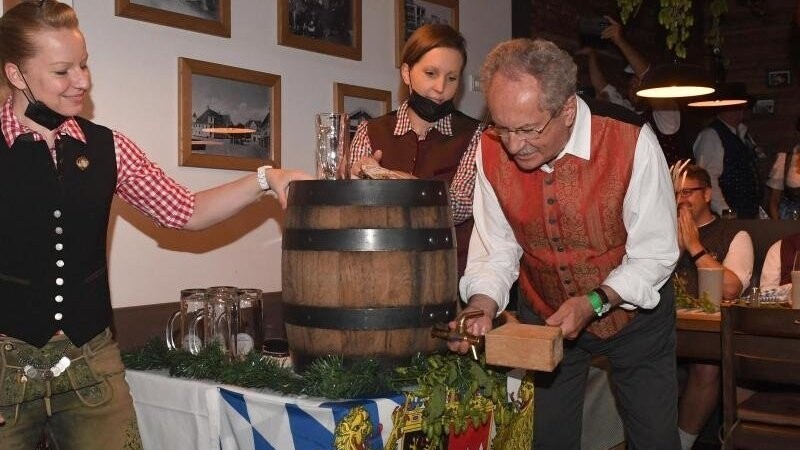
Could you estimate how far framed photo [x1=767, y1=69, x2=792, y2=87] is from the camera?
9195mm

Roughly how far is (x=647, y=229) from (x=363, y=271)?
2.37 feet

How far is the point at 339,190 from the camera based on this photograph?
1872 millimetres

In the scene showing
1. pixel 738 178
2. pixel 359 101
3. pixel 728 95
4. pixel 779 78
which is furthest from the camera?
pixel 779 78

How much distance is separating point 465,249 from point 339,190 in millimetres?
963

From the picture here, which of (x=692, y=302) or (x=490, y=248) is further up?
(x=490, y=248)

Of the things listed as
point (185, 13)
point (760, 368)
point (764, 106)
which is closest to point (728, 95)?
point (760, 368)

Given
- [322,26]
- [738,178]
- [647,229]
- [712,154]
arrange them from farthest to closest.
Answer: [712,154]
[738,178]
[322,26]
[647,229]

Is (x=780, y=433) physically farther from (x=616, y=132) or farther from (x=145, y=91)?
(x=145, y=91)

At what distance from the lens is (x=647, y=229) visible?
2.15m

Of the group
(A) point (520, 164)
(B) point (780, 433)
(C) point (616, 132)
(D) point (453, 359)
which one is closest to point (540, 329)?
(D) point (453, 359)

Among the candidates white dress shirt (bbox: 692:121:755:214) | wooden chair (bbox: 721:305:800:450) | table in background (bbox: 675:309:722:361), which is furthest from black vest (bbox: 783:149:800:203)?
wooden chair (bbox: 721:305:800:450)

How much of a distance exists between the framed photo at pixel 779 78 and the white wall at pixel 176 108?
6.41m

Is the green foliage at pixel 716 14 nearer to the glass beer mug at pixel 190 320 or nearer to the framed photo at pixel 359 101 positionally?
the framed photo at pixel 359 101

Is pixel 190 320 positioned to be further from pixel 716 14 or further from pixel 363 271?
pixel 716 14
